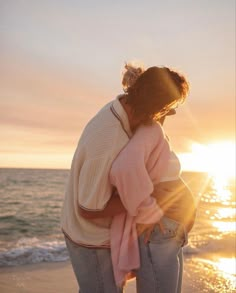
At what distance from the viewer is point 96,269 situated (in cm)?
220

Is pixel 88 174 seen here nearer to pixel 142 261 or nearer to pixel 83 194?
pixel 83 194

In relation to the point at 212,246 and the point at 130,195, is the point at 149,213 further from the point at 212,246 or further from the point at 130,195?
the point at 212,246

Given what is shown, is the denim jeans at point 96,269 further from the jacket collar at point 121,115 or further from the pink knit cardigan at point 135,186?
the jacket collar at point 121,115

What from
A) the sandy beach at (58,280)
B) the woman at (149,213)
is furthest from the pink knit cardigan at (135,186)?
the sandy beach at (58,280)

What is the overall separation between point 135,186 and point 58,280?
492 centimetres

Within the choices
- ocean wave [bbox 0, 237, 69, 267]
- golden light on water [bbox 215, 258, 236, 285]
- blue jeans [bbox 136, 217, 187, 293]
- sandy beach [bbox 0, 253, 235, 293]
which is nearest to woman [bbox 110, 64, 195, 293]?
blue jeans [bbox 136, 217, 187, 293]

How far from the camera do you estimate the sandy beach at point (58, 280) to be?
19.5 feet

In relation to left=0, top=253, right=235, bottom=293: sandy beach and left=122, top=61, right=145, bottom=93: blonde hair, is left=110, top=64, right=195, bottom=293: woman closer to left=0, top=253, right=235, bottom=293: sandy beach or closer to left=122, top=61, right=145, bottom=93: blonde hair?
left=122, top=61, right=145, bottom=93: blonde hair

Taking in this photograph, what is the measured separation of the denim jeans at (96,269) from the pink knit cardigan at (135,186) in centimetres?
4

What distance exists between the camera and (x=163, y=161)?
7.15 feet

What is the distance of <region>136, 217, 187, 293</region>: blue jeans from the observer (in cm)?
217

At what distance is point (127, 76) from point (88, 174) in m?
0.59

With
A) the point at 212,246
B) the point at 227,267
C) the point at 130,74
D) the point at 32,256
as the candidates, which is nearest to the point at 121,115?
the point at 130,74

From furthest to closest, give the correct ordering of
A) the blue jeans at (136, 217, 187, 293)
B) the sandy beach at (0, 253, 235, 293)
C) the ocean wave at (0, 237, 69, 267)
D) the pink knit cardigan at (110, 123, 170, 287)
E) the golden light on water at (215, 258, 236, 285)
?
the ocean wave at (0, 237, 69, 267) → the golden light on water at (215, 258, 236, 285) → the sandy beach at (0, 253, 235, 293) → the blue jeans at (136, 217, 187, 293) → the pink knit cardigan at (110, 123, 170, 287)
